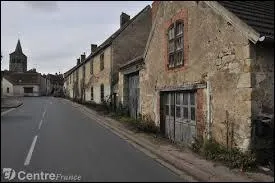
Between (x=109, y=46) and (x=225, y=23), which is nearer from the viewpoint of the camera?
(x=225, y=23)

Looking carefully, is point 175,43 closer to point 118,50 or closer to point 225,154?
point 225,154

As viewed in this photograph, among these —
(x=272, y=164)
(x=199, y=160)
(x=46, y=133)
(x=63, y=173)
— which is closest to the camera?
(x=63, y=173)

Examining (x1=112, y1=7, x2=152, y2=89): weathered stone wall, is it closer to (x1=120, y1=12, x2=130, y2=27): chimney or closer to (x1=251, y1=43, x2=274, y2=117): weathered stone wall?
(x1=120, y1=12, x2=130, y2=27): chimney

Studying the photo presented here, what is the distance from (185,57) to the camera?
11.8m

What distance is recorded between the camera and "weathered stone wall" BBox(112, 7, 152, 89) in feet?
88.6

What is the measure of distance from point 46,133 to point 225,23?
320 inches

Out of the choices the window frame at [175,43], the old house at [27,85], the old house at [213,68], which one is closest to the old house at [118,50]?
the old house at [213,68]

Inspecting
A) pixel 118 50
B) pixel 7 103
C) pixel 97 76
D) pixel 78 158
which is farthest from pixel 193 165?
pixel 97 76

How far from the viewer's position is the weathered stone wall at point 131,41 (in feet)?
88.6

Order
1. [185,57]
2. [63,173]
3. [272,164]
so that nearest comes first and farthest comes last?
1. [63,173]
2. [272,164]
3. [185,57]

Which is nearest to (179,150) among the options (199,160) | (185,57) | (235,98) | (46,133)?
(199,160)

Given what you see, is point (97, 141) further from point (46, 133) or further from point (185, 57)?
point (185, 57)

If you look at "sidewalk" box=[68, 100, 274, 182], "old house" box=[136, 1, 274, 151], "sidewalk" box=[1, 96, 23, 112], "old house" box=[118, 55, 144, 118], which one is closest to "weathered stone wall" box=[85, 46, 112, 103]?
"old house" box=[118, 55, 144, 118]

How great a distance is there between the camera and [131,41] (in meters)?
28.1
